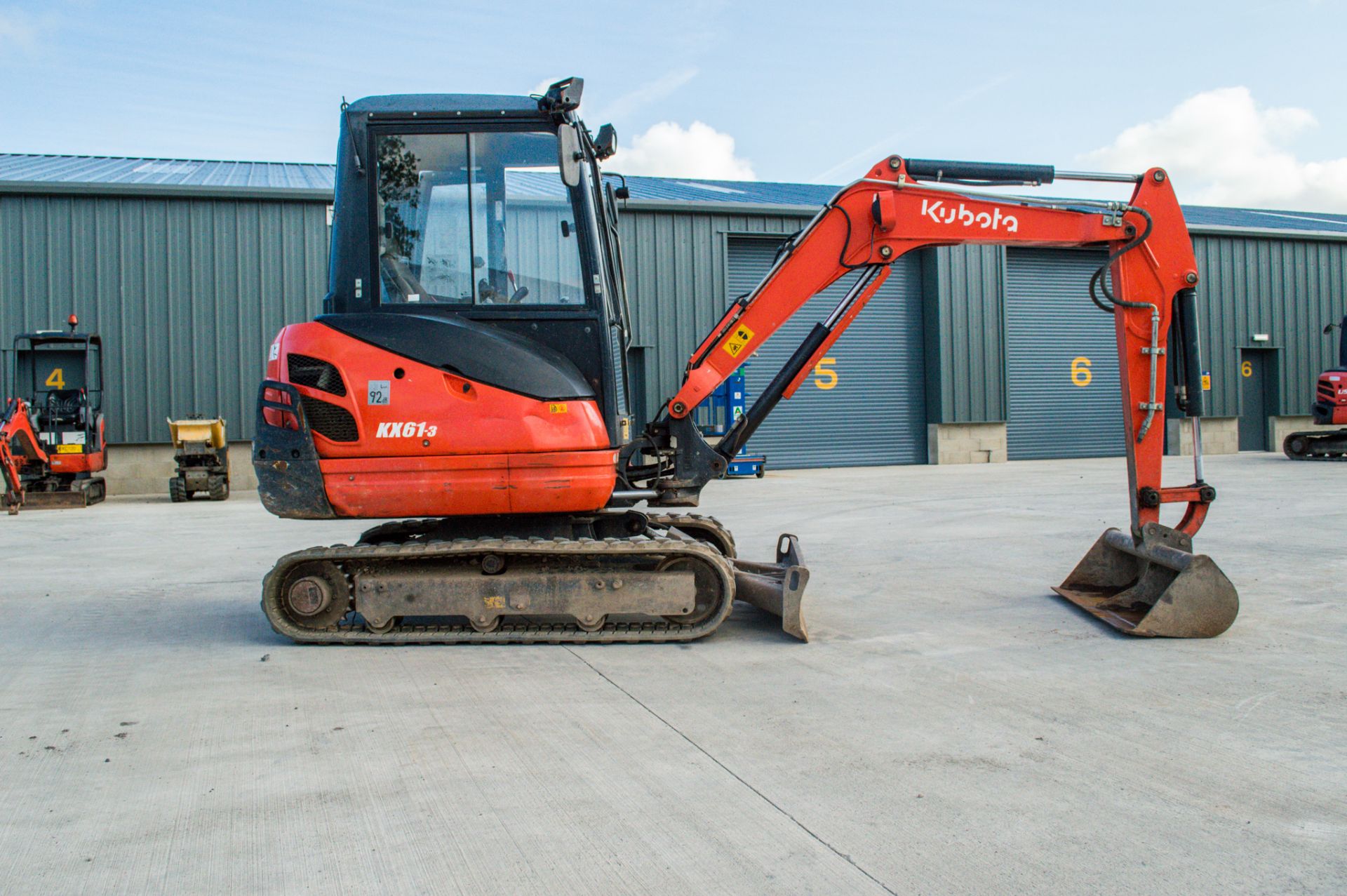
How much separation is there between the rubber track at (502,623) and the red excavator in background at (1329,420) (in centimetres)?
2052

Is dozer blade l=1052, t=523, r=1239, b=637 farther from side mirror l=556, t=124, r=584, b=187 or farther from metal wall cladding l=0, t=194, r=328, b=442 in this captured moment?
metal wall cladding l=0, t=194, r=328, b=442

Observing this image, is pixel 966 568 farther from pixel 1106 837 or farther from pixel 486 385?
pixel 1106 837

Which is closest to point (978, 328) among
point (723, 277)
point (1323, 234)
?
point (723, 277)

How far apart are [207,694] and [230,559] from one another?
5079mm

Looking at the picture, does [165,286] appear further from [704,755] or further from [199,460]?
[704,755]

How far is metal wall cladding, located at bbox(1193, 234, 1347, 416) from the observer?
26.2m

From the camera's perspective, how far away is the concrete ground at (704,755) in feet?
8.82

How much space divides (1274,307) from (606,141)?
1074 inches

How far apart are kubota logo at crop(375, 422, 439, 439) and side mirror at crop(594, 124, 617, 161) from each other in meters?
1.91

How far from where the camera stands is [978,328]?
77.2 feet

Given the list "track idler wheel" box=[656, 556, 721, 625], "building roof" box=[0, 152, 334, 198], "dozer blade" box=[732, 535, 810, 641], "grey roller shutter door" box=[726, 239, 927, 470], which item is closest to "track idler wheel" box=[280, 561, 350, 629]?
"track idler wheel" box=[656, 556, 721, 625]

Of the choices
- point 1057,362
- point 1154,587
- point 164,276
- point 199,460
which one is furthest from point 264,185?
point 1057,362

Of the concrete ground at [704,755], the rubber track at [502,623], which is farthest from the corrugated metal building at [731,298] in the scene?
the concrete ground at [704,755]

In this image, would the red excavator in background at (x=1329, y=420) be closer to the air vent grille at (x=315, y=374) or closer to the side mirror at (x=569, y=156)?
the side mirror at (x=569, y=156)
